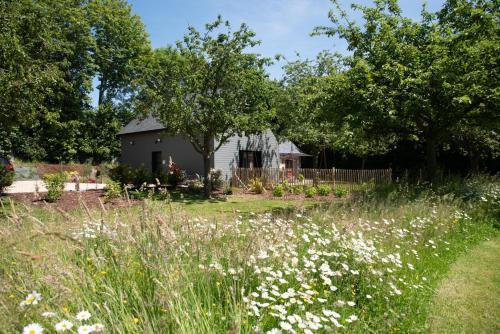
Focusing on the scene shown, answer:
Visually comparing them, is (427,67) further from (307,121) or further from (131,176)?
(307,121)

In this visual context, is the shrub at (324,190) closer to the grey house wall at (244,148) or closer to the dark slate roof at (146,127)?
the grey house wall at (244,148)

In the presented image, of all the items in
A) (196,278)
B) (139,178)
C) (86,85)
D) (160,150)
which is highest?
(86,85)

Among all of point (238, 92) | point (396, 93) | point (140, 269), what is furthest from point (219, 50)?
point (140, 269)

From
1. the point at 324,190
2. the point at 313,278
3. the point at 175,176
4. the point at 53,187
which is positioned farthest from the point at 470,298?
the point at 175,176

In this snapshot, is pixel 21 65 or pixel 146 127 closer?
pixel 21 65

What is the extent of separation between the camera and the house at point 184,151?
22.0m

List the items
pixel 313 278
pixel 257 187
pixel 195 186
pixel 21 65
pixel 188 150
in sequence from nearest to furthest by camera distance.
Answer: pixel 313 278 → pixel 21 65 → pixel 195 186 → pixel 257 187 → pixel 188 150

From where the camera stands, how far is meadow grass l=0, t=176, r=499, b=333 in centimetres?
241

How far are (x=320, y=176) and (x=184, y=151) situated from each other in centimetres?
857

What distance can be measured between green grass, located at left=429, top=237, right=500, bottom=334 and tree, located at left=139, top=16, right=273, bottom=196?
1116cm

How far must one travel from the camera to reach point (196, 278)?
3131mm

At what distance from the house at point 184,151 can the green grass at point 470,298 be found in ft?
53.6

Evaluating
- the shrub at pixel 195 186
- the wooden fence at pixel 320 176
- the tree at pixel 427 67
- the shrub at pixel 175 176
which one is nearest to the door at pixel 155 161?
the shrub at pixel 175 176

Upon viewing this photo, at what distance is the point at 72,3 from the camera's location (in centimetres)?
3222
